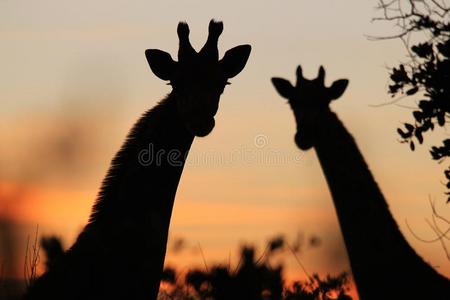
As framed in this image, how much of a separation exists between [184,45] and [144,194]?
82.4 inches

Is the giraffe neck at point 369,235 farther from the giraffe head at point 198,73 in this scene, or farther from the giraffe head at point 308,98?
the giraffe head at point 198,73

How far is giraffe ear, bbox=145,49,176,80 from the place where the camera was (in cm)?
798

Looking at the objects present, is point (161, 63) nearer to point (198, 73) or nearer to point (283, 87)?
point (198, 73)

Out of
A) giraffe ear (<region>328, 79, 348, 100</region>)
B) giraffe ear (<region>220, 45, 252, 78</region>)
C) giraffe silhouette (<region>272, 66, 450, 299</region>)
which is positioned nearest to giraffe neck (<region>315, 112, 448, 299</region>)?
giraffe silhouette (<region>272, 66, 450, 299</region>)

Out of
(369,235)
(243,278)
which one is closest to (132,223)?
(369,235)

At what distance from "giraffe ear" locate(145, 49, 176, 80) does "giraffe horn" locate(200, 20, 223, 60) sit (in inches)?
14.2

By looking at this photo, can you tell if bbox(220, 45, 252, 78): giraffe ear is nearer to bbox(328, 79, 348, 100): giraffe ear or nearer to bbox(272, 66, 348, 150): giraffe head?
bbox(272, 66, 348, 150): giraffe head

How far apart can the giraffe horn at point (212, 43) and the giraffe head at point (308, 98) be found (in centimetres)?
295

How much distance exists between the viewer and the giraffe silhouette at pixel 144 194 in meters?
5.85

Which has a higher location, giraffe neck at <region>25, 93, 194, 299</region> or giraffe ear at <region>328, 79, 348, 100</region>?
giraffe ear at <region>328, 79, 348, 100</region>

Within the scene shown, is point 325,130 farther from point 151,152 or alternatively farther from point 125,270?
point 125,270

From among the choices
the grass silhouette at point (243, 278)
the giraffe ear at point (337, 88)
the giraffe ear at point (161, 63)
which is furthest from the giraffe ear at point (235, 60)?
the grass silhouette at point (243, 278)

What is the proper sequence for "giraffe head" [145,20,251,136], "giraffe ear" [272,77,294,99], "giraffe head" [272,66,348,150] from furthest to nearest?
1. "giraffe ear" [272,77,294,99]
2. "giraffe head" [272,66,348,150]
3. "giraffe head" [145,20,251,136]

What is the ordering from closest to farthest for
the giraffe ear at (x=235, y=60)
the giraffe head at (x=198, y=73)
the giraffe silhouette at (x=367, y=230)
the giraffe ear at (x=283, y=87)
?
the giraffe head at (x=198, y=73)
the giraffe ear at (x=235, y=60)
the giraffe silhouette at (x=367, y=230)
the giraffe ear at (x=283, y=87)
